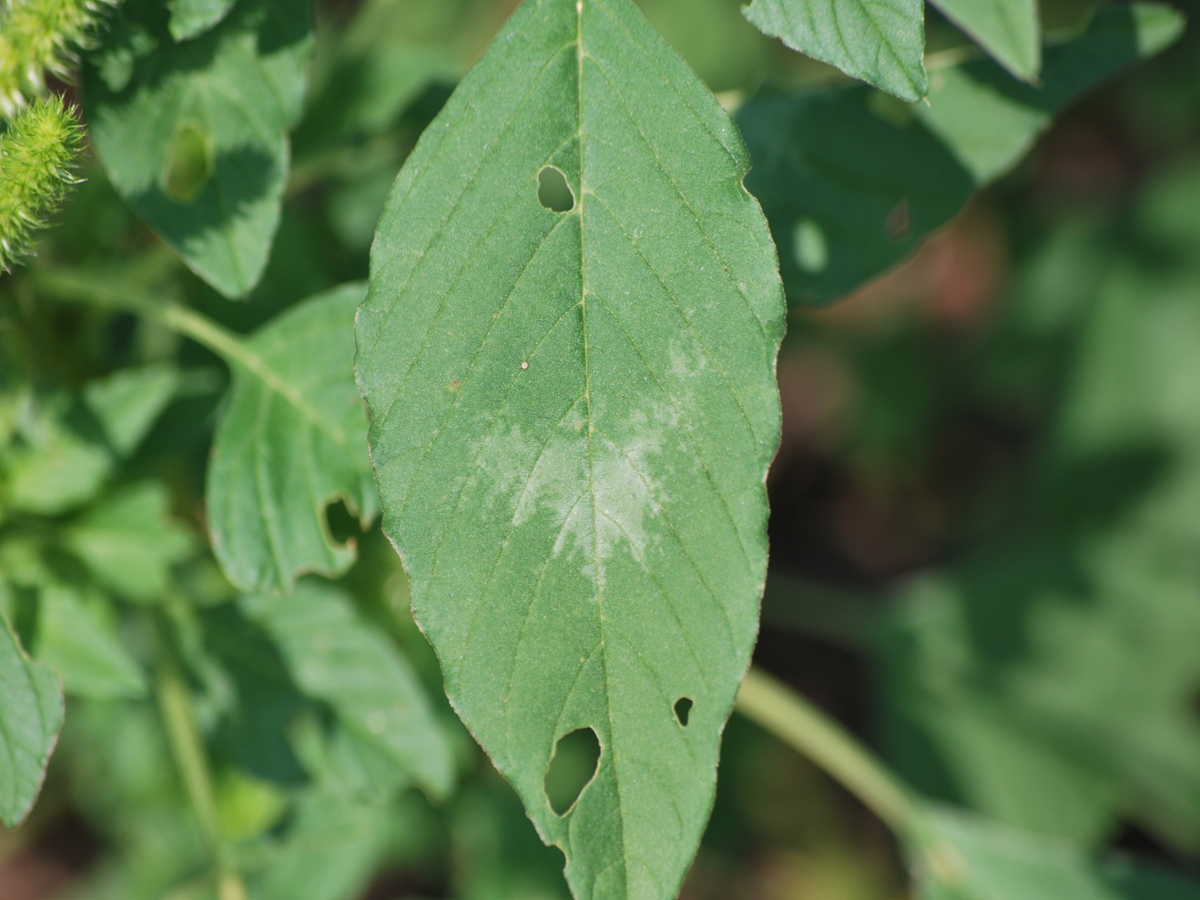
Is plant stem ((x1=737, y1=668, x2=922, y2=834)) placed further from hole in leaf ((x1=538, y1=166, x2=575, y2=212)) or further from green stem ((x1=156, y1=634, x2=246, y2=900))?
hole in leaf ((x1=538, y1=166, x2=575, y2=212))

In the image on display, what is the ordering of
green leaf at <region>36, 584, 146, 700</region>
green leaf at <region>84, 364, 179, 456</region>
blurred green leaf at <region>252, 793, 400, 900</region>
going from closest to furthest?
green leaf at <region>36, 584, 146, 700</region>, green leaf at <region>84, 364, 179, 456</region>, blurred green leaf at <region>252, 793, 400, 900</region>

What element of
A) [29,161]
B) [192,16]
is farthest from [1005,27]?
[29,161]

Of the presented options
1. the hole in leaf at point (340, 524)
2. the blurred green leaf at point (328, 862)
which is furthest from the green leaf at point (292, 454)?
the blurred green leaf at point (328, 862)

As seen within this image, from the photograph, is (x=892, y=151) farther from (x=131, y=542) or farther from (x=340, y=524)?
(x=131, y=542)

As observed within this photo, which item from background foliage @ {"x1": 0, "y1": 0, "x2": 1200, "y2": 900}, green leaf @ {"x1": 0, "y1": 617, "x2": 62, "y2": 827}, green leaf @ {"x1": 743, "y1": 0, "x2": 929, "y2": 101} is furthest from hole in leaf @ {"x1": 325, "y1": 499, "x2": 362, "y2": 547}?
green leaf @ {"x1": 743, "y1": 0, "x2": 929, "y2": 101}

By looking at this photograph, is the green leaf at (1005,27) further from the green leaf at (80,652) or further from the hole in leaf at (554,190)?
the hole in leaf at (554,190)

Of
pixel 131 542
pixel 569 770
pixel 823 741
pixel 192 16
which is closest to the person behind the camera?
→ pixel 192 16

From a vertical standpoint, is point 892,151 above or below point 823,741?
above

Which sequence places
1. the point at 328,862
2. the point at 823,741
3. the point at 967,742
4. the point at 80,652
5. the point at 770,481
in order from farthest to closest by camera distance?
the point at 770,481 → the point at 967,742 → the point at 328,862 → the point at 823,741 → the point at 80,652
